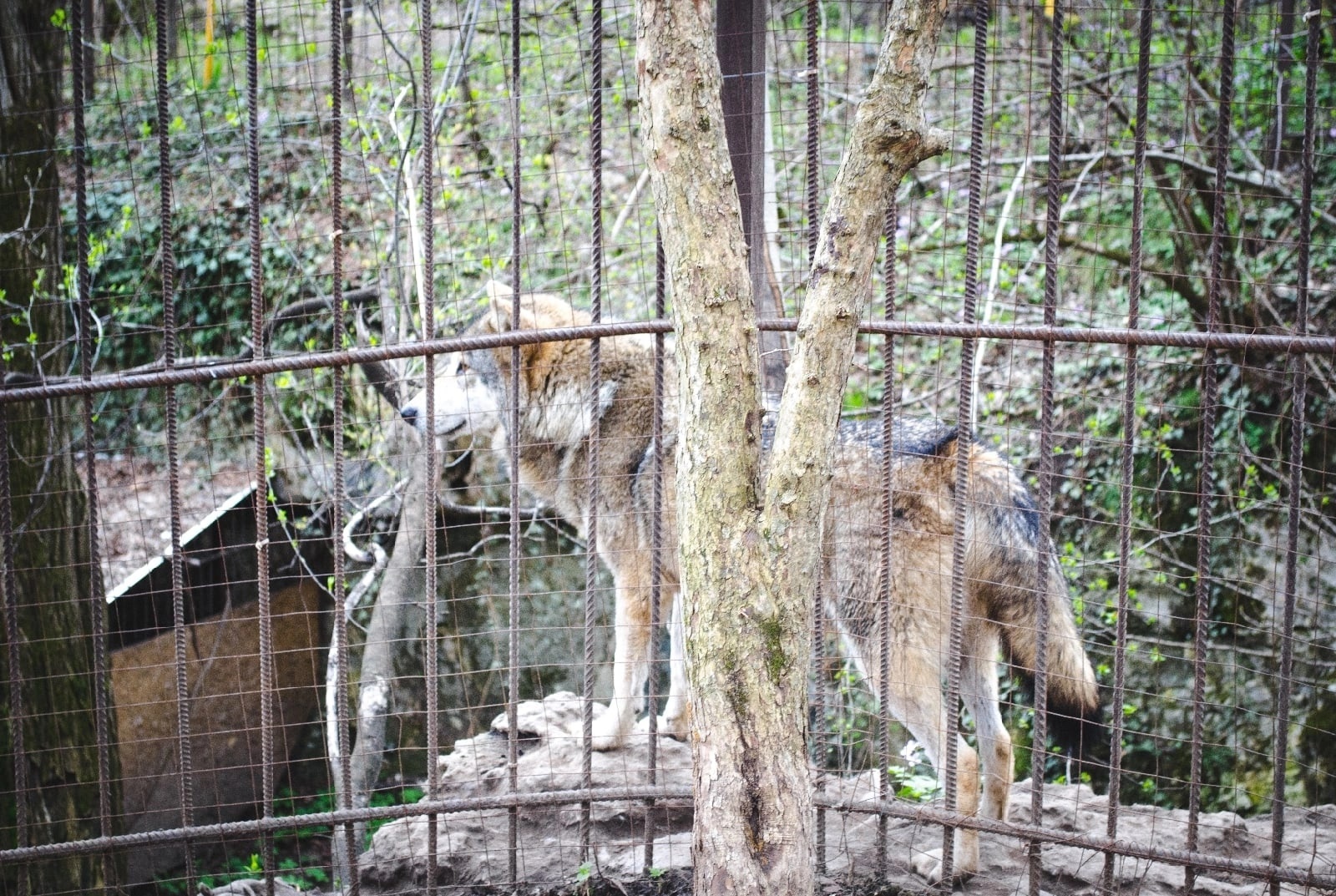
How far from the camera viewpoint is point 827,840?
180 inches

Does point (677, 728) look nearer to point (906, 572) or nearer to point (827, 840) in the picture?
point (827, 840)

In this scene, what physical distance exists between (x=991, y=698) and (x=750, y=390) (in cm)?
254

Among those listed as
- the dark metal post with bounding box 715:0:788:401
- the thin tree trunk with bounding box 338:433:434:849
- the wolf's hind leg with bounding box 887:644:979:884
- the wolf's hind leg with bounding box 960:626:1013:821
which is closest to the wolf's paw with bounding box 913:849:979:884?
the wolf's hind leg with bounding box 887:644:979:884

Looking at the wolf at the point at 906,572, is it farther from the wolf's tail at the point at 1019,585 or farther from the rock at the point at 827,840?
the rock at the point at 827,840

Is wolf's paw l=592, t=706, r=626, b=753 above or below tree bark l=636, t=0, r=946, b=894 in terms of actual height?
below

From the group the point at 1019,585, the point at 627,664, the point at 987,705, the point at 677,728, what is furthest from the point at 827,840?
the point at 1019,585

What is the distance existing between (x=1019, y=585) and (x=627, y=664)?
2004 mm

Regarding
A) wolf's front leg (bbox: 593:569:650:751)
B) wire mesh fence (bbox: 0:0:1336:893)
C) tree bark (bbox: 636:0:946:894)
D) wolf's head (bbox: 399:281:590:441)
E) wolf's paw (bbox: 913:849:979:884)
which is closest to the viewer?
tree bark (bbox: 636:0:946:894)

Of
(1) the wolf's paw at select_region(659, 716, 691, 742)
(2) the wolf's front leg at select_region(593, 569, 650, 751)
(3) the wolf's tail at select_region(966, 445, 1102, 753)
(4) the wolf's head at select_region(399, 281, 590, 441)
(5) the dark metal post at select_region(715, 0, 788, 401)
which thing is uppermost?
(5) the dark metal post at select_region(715, 0, 788, 401)

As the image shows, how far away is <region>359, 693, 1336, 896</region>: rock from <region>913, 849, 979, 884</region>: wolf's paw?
2.0 inches

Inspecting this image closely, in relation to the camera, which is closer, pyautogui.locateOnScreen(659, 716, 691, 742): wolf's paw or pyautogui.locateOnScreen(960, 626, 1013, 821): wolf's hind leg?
pyautogui.locateOnScreen(960, 626, 1013, 821): wolf's hind leg

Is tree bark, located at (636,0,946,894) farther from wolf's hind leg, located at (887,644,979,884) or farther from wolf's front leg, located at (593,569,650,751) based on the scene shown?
wolf's front leg, located at (593,569,650,751)

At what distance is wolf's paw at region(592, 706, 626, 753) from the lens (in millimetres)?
5328

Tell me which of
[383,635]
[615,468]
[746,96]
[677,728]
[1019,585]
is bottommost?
[677,728]
